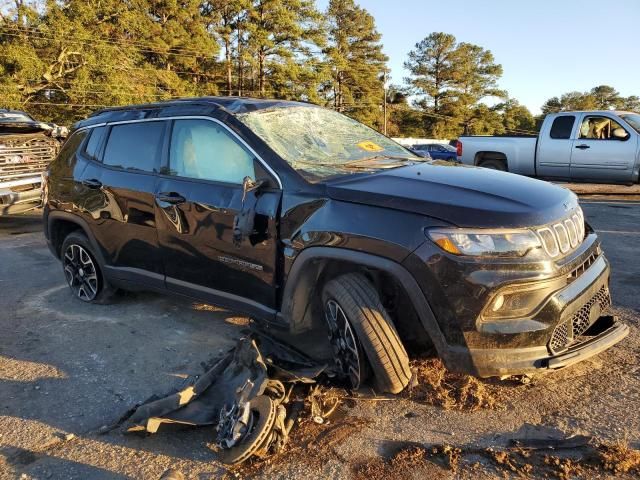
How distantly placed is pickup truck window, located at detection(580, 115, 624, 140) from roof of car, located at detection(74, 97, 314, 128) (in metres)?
9.11

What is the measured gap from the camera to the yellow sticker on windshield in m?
4.08

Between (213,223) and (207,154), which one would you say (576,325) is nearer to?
(213,223)

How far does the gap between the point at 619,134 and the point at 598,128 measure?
0.49 metres

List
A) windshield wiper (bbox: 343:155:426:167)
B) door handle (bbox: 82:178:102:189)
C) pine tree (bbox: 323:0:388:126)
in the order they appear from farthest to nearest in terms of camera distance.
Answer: pine tree (bbox: 323:0:388:126) < door handle (bbox: 82:178:102:189) < windshield wiper (bbox: 343:155:426:167)

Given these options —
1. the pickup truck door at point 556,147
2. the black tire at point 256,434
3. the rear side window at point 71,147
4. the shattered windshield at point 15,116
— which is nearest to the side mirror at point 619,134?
the pickup truck door at point 556,147

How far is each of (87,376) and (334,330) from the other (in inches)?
67.8

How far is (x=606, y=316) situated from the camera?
130 inches

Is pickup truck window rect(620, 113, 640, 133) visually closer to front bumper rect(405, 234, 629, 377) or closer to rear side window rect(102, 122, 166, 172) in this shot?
front bumper rect(405, 234, 629, 377)

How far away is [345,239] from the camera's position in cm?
293

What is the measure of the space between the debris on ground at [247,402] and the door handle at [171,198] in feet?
3.62

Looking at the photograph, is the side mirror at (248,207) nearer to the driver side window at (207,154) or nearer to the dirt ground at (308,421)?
the driver side window at (207,154)

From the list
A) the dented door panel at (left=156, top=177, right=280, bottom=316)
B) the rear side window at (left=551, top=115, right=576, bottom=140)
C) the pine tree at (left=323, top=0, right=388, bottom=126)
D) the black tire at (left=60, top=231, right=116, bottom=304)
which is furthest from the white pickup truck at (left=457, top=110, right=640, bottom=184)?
the pine tree at (left=323, top=0, right=388, bottom=126)

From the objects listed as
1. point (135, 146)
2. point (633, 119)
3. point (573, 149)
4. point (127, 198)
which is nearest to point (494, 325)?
point (127, 198)

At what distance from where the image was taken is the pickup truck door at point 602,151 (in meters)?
10.9
